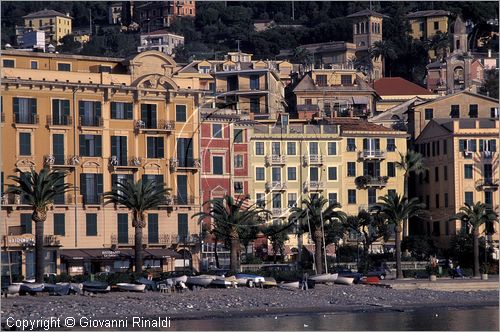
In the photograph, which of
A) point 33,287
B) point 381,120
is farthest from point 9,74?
point 381,120

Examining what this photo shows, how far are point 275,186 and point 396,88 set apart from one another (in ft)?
178

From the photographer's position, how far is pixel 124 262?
3780 inches

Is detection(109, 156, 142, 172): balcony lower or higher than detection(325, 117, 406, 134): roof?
lower

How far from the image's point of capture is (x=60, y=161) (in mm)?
94562

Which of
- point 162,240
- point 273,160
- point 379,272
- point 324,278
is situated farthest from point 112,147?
point 379,272

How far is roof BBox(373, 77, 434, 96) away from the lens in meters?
158

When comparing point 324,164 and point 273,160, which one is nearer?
point 273,160

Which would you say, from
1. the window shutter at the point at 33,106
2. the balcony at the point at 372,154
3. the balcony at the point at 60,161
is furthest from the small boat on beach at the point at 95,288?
the balcony at the point at 372,154

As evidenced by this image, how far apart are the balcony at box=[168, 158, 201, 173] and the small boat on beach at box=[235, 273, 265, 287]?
12038 mm

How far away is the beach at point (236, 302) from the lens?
7281 centimetres

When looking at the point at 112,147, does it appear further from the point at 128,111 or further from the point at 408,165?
the point at 408,165

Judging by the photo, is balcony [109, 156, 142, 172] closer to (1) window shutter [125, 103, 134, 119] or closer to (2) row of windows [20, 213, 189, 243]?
(1) window shutter [125, 103, 134, 119]

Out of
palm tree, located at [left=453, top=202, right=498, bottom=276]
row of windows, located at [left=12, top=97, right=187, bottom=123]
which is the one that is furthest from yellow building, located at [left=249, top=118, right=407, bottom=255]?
row of windows, located at [left=12, top=97, right=187, bottom=123]

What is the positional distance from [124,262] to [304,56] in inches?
4194
